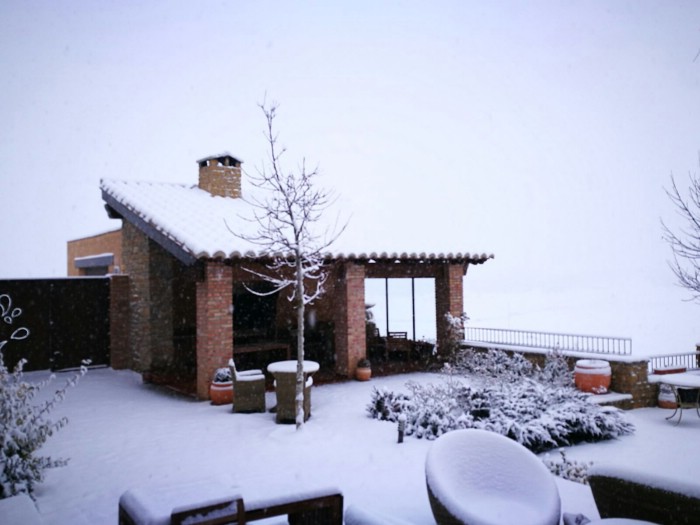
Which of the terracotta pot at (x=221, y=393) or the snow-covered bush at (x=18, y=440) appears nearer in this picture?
the snow-covered bush at (x=18, y=440)

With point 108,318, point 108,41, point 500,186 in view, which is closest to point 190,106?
point 108,41

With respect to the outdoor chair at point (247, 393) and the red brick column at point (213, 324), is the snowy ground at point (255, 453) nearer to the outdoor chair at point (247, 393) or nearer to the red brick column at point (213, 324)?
the outdoor chair at point (247, 393)

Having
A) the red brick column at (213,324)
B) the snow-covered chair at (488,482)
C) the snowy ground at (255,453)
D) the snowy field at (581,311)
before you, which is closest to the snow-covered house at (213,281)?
the red brick column at (213,324)

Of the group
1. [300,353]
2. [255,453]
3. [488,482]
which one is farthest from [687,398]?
[255,453]

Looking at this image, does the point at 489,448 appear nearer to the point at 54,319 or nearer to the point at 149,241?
the point at 149,241

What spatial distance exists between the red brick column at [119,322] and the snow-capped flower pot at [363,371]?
590 cm

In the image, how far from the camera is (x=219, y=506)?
140 inches

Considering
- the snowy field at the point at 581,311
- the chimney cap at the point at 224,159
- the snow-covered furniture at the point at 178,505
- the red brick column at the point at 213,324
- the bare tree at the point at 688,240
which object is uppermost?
the chimney cap at the point at 224,159

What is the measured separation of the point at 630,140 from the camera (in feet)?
306

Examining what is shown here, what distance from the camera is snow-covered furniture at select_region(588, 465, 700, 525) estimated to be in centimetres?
371

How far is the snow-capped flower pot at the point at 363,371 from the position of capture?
460 inches

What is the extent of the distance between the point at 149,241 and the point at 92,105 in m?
114

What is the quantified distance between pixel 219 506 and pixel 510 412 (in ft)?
17.2

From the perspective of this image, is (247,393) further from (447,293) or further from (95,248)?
(95,248)
